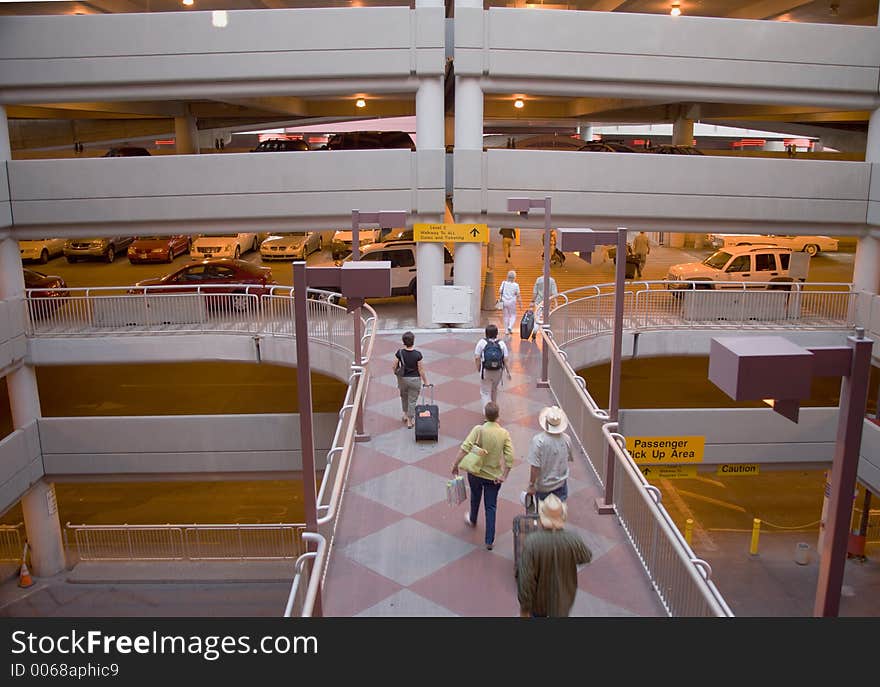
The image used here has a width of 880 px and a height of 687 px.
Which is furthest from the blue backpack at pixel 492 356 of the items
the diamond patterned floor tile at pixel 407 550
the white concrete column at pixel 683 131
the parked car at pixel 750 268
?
the white concrete column at pixel 683 131

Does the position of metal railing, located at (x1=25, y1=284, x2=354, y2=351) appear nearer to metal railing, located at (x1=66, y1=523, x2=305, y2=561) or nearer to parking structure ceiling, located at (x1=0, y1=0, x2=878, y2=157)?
metal railing, located at (x1=66, y1=523, x2=305, y2=561)

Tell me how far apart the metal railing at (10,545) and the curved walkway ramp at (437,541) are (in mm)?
13236

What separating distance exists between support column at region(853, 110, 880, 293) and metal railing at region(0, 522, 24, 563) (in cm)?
2369

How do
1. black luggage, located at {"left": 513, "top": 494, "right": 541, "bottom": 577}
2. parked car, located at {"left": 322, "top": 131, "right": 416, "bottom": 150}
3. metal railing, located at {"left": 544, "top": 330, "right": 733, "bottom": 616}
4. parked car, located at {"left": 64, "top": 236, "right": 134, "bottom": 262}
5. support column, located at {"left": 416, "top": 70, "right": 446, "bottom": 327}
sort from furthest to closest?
1. parked car, located at {"left": 64, "top": 236, "right": 134, "bottom": 262}
2. parked car, located at {"left": 322, "top": 131, "right": 416, "bottom": 150}
3. support column, located at {"left": 416, "top": 70, "right": 446, "bottom": 327}
4. black luggage, located at {"left": 513, "top": 494, "right": 541, "bottom": 577}
5. metal railing, located at {"left": 544, "top": 330, "right": 733, "bottom": 616}

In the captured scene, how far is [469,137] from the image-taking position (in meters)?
18.8

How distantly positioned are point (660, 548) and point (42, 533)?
17.9 meters

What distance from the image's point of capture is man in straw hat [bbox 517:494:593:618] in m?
5.90

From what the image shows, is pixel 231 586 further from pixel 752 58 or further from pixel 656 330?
pixel 752 58

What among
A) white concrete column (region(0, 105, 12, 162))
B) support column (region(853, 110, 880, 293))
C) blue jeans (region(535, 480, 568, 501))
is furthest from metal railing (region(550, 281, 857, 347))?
Answer: white concrete column (region(0, 105, 12, 162))

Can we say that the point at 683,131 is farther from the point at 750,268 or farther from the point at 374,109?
the point at 374,109

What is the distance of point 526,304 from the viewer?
23.5 meters

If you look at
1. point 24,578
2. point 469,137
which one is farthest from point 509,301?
point 24,578
